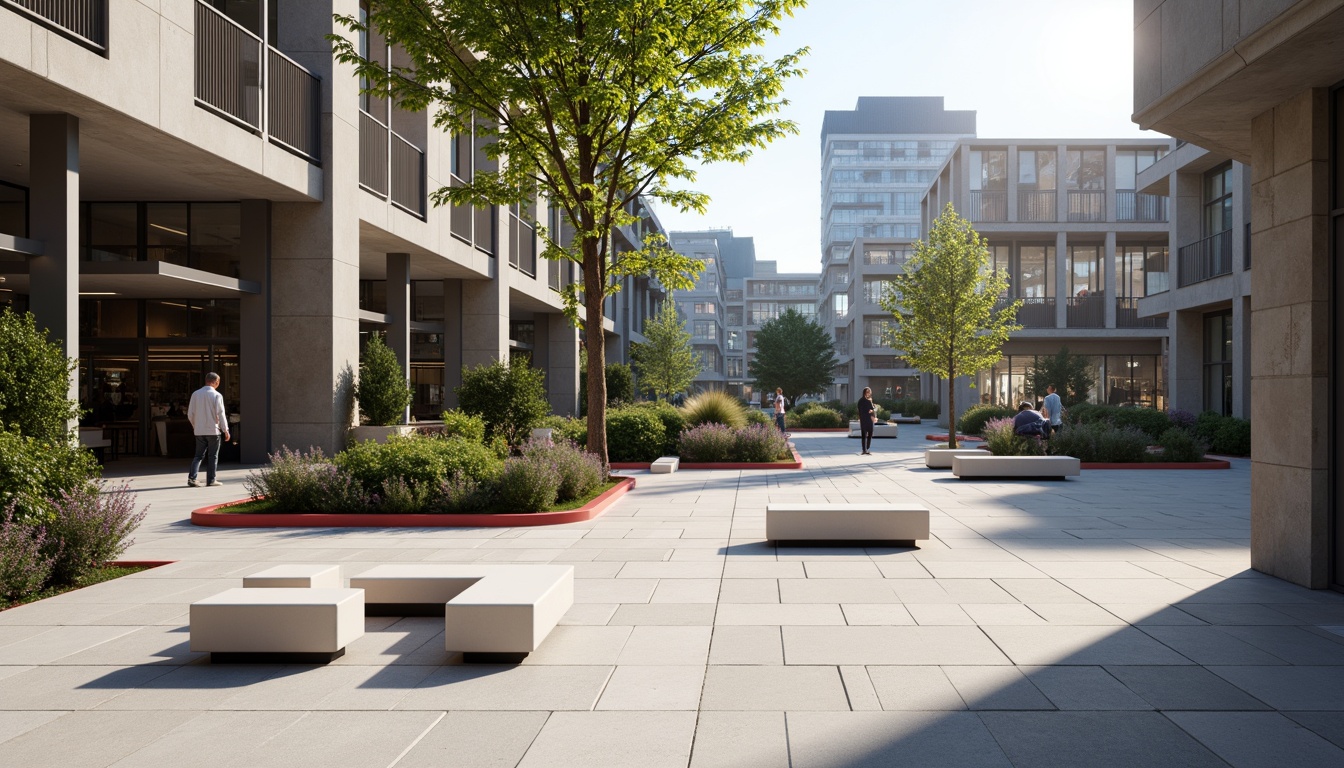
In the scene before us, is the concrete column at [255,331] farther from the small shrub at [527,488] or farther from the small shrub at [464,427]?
the small shrub at [527,488]

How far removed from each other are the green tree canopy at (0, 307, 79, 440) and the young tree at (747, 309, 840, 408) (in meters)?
58.0

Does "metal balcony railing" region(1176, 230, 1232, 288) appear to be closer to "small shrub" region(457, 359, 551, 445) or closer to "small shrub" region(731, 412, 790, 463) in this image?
"small shrub" region(731, 412, 790, 463)

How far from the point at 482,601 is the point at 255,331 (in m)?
15.6

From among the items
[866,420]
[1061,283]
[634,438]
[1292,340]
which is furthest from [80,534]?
[1061,283]

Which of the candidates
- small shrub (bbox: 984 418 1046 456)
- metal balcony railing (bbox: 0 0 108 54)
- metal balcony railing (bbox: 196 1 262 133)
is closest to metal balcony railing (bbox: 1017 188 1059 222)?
small shrub (bbox: 984 418 1046 456)

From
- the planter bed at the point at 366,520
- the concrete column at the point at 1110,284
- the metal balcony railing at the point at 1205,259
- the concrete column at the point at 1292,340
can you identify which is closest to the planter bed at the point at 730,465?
the planter bed at the point at 366,520

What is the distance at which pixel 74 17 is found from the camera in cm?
1259

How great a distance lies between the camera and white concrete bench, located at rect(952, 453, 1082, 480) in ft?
58.9

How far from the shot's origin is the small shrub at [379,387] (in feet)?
66.6

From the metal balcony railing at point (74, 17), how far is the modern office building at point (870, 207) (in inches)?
2153

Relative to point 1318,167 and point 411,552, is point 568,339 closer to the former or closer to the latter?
point 411,552

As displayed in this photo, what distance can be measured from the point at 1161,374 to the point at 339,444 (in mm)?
40124

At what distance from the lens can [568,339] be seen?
130ft

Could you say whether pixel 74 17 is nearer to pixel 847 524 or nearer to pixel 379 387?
pixel 379 387
